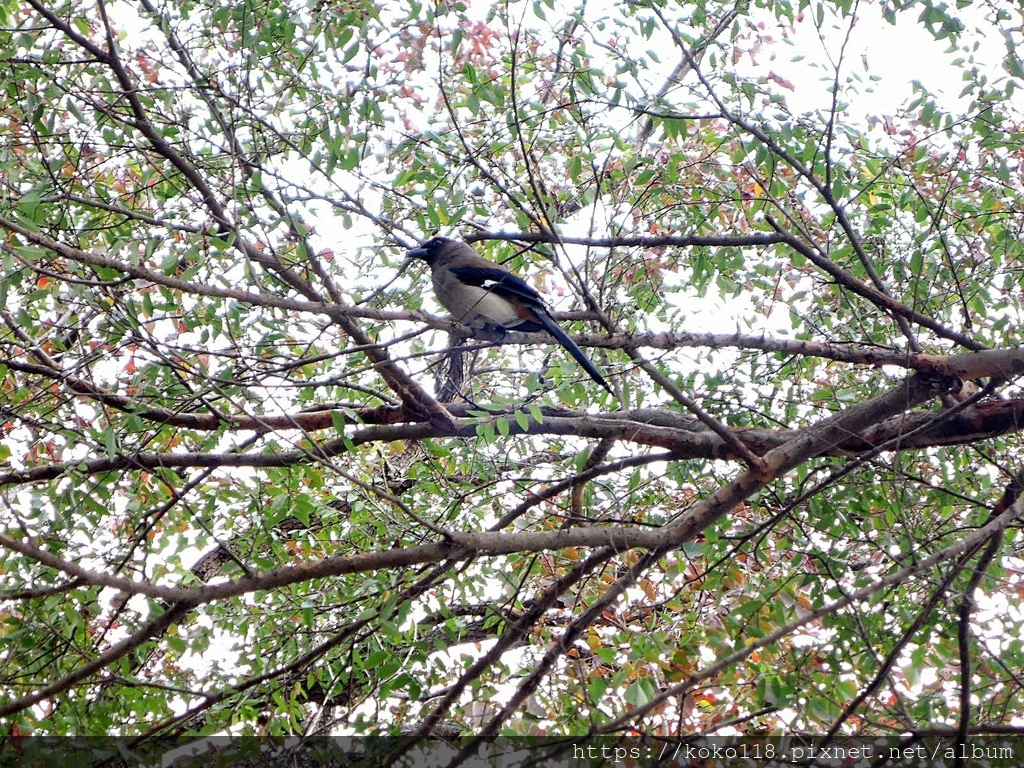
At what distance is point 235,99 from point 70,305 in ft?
3.73

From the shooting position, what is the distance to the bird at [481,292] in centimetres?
546

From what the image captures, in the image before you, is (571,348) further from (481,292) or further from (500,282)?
(481,292)

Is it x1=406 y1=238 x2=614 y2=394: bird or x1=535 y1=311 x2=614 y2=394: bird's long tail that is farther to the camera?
x1=406 y1=238 x2=614 y2=394: bird

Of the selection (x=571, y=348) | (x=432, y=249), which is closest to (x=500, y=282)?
(x=432, y=249)

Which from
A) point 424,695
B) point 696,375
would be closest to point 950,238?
point 696,375

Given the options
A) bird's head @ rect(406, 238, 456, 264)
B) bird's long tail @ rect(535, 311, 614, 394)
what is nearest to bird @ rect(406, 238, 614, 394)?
bird's head @ rect(406, 238, 456, 264)

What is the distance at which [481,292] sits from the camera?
5695mm

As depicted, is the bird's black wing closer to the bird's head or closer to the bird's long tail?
the bird's head

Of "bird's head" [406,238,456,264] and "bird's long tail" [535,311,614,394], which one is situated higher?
"bird's head" [406,238,456,264]

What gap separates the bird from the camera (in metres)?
5.46

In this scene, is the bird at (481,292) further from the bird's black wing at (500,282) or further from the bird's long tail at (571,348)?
the bird's long tail at (571,348)

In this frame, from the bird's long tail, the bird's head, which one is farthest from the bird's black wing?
the bird's long tail

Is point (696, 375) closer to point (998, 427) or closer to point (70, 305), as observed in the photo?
point (998, 427)

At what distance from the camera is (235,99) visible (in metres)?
4.20
